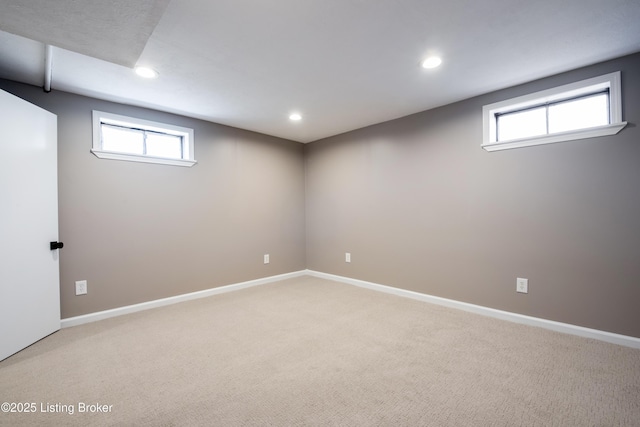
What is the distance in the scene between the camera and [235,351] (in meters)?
Result: 2.24

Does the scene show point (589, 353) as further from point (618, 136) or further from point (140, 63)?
point (140, 63)

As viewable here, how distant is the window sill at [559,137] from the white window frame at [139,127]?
3.48 m

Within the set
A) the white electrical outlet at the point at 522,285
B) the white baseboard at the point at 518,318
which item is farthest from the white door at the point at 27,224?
the white electrical outlet at the point at 522,285

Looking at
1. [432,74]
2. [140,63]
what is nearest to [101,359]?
[140,63]

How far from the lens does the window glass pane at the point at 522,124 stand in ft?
8.96

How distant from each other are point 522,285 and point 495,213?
75 cm

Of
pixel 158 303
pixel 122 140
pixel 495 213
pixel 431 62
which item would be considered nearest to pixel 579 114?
pixel 495 213

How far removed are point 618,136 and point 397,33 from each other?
2.04 metres

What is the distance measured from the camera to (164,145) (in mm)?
3496

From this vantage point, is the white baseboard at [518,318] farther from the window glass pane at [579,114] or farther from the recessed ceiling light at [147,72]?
the recessed ceiling light at [147,72]

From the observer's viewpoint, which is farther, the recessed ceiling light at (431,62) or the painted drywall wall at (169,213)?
the painted drywall wall at (169,213)

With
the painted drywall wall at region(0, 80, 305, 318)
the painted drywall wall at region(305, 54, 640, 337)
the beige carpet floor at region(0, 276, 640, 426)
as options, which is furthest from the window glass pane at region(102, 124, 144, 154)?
the painted drywall wall at region(305, 54, 640, 337)

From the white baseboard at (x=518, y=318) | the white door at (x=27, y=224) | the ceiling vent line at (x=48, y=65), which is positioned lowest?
the white baseboard at (x=518, y=318)

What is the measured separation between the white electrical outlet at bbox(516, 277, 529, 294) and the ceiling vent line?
4356 millimetres
